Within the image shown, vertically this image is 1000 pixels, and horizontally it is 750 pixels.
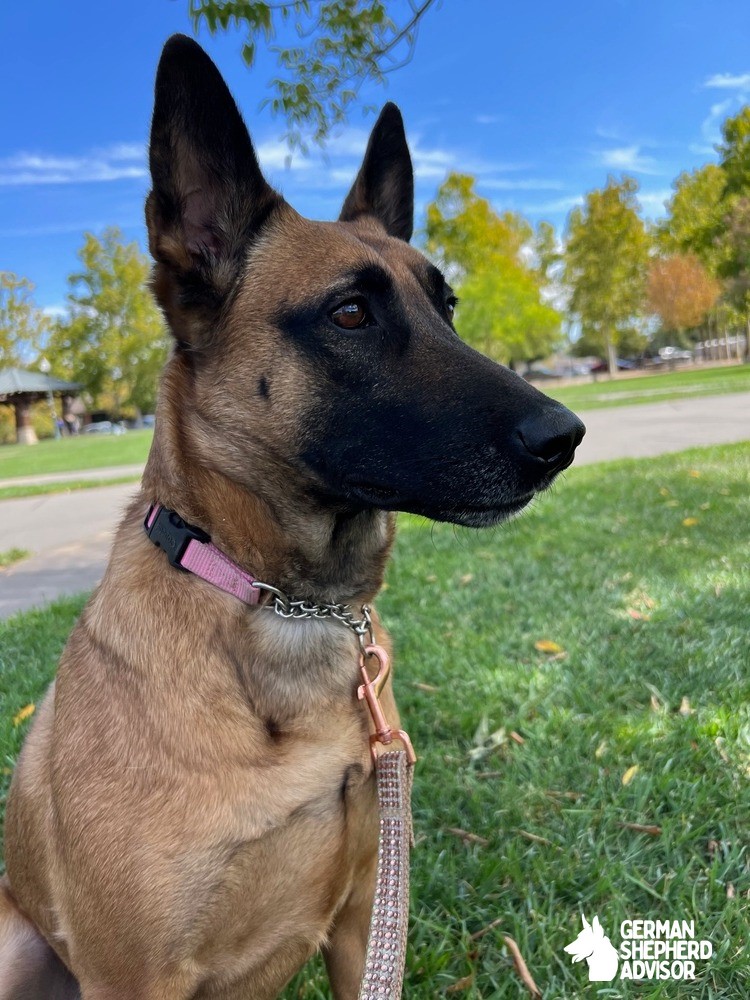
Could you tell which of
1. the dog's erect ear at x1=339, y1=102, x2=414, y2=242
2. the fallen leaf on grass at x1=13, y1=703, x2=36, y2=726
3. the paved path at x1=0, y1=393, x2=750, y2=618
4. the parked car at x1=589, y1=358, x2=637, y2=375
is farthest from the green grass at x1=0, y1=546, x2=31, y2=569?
the parked car at x1=589, y1=358, x2=637, y2=375

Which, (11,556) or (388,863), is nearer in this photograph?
(388,863)

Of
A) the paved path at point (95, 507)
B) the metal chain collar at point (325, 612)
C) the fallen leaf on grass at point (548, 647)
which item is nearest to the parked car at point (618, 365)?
the paved path at point (95, 507)

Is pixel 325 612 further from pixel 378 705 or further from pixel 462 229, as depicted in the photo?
pixel 462 229

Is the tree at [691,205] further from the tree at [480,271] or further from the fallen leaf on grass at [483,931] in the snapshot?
the fallen leaf on grass at [483,931]

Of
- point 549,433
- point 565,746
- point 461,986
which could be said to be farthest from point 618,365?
point 461,986

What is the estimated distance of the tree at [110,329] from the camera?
4866 cm

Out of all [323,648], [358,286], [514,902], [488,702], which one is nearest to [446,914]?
[514,902]

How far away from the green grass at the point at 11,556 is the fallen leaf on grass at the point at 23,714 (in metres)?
3.88

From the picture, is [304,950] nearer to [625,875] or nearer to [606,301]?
[625,875]

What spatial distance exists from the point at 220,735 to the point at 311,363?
0.97 meters

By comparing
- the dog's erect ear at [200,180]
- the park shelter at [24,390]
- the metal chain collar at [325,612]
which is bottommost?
the metal chain collar at [325,612]

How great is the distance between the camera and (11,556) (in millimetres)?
7105

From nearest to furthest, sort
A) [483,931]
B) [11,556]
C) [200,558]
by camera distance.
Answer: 1. [200,558]
2. [483,931]
3. [11,556]

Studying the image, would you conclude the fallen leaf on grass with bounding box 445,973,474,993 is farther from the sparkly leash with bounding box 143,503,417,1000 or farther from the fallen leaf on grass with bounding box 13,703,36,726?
the fallen leaf on grass with bounding box 13,703,36,726
